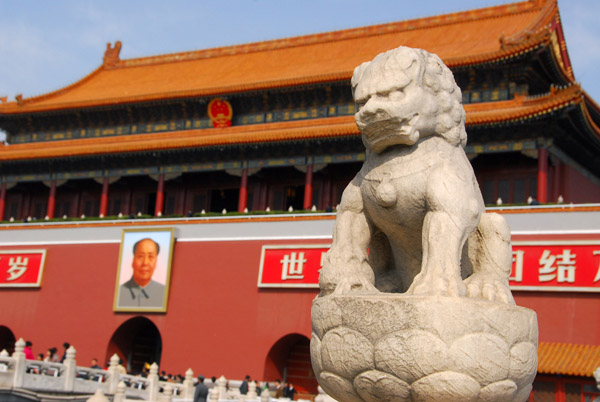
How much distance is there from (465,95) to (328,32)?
22.0ft

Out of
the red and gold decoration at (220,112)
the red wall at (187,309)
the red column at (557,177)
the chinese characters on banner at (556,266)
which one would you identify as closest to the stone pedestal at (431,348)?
the chinese characters on banner at (556,266)

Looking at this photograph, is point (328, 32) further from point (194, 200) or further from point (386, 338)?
point (386, 338)

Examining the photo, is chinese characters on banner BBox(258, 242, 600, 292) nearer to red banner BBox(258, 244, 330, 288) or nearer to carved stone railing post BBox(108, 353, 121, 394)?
red banner BBox(258, 244, 330, 288)

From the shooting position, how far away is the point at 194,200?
74.8 feet

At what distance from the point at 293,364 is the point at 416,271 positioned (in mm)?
13753

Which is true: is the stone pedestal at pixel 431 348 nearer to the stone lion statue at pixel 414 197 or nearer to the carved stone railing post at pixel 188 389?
the stone lion statue at pixel 414 197

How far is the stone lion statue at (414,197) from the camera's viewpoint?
416 centimetres

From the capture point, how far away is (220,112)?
22172 millimetres

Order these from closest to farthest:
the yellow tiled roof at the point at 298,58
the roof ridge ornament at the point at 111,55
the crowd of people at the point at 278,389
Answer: the crowd of people at the point at 278,389 → the yellow tiled roof at the point at 298,58 → the roof ridge ornament at the point at 111,55

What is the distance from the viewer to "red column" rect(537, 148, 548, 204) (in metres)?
16.8

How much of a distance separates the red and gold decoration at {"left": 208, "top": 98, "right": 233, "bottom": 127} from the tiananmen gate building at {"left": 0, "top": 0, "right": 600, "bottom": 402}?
0.04 meters

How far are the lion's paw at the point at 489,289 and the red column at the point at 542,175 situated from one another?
13.0 m

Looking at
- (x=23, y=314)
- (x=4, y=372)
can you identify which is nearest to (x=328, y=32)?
(x=23, y=314)

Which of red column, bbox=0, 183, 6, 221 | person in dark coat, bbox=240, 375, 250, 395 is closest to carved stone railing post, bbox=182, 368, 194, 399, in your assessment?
person in dark coat, bbox=240, 375, 250, 395
